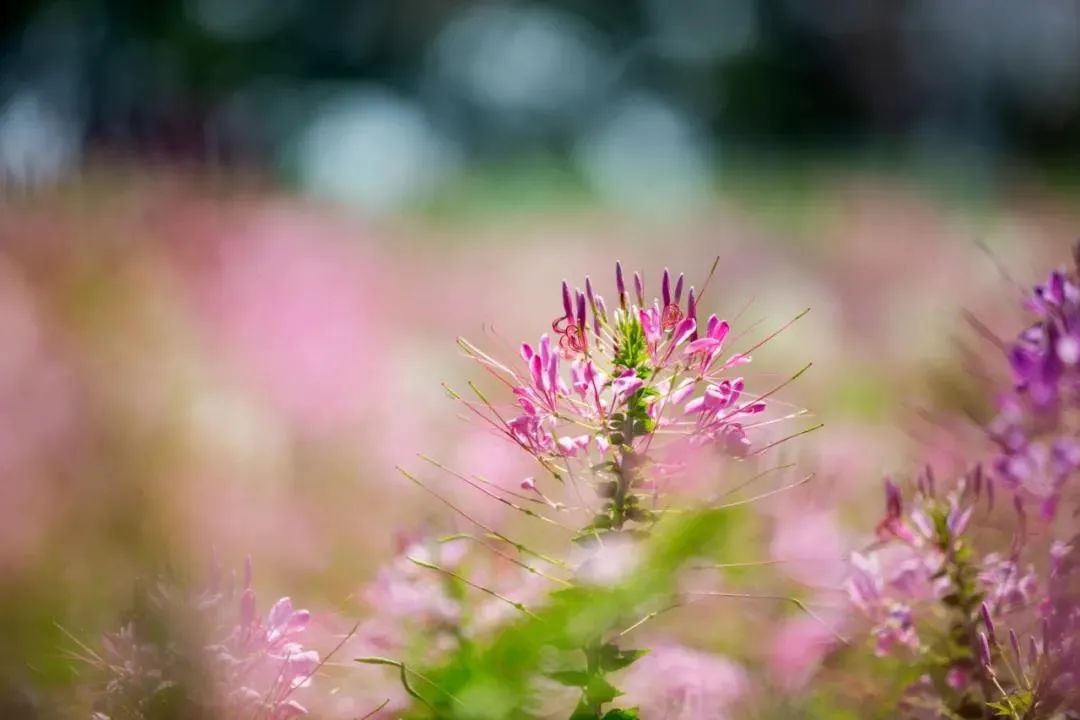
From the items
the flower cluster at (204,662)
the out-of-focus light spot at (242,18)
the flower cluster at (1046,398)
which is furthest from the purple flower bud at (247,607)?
the out-of-focus light spot at (242,18)

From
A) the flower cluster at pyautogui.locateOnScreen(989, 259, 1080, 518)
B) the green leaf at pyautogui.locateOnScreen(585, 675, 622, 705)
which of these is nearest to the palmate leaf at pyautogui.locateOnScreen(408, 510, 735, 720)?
the green leaf at pyautogui.locateOnScreen(585, 675, 622, 705)

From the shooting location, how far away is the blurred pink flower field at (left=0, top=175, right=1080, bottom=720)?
1.40 ft

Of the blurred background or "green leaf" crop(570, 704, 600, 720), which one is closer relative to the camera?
"green leaf" crop(570, 704, 600, 720)

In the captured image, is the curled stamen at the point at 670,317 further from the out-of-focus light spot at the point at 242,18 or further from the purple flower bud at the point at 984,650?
the out-of-focus light spot at the point at 242,18

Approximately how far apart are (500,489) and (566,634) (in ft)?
0.33

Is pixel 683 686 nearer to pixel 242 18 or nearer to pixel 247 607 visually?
pixel 247 607

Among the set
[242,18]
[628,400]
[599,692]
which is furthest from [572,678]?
[242,18]

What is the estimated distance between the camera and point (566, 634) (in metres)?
0.29

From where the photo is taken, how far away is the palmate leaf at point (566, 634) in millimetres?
255

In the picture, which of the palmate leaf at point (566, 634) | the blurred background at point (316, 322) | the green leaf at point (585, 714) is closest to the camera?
the palmate leaf at point (566, 634)

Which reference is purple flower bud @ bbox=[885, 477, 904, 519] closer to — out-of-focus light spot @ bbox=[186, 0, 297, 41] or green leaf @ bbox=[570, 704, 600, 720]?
green leaf @ bbox=[570, 704, 600, 720]

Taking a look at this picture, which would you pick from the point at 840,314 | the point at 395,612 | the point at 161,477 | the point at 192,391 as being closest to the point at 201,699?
the point at 395,612

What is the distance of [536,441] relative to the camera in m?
0.43

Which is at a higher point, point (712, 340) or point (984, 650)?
point (712, 340)
